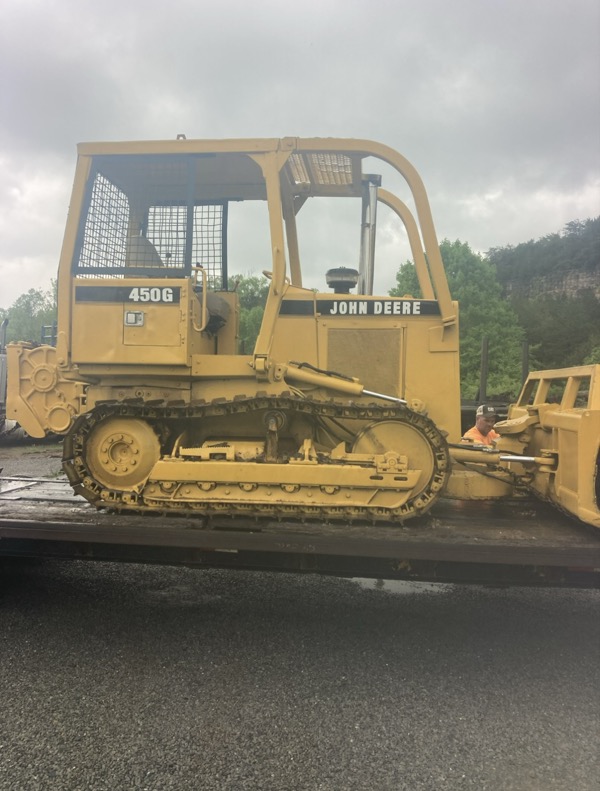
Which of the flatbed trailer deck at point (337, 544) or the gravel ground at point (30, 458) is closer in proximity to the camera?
the flatbed trailer deck at point (337, 544)

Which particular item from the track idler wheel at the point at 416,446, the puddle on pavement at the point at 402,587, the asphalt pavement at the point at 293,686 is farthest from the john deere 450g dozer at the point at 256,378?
the puddle on pavement at the point at 402,587

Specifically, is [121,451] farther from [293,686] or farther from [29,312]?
[29,312]

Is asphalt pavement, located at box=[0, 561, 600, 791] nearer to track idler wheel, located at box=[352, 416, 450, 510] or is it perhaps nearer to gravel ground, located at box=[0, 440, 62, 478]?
track idler wheel, located at box=[352, 416, 450, 510]

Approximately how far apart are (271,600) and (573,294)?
8898 centimetres

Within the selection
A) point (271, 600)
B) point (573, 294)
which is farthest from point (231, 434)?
point (573, 294)

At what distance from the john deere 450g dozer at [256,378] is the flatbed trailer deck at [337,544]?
0.21m

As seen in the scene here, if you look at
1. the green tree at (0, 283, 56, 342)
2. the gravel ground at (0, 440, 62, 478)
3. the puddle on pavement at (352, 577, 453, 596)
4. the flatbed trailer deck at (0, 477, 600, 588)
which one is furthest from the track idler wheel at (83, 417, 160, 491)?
the green tree at (0, 283, 56, 342)

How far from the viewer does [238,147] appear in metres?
4.31

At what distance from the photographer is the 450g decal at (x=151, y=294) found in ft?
13.9

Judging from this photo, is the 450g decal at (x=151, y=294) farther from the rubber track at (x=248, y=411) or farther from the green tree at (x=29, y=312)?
the green tree at (x=29, y=312)

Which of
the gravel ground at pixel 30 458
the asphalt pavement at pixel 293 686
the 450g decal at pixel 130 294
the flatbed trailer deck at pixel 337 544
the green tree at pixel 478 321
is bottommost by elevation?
the asphalt pavement at pixel 293 686

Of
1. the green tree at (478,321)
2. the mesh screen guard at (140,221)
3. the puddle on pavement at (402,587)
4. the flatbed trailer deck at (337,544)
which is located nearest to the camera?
the flatbed trailer deck at (337,544)

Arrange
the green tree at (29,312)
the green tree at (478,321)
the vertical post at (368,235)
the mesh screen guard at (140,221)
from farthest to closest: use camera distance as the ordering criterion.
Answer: the green tree at (29,312) < the green tree at (478,321) < the vertical post at (368,235) < the mesh screen guard at (140,221)

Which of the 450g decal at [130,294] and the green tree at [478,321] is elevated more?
the green tree at [478,321]
